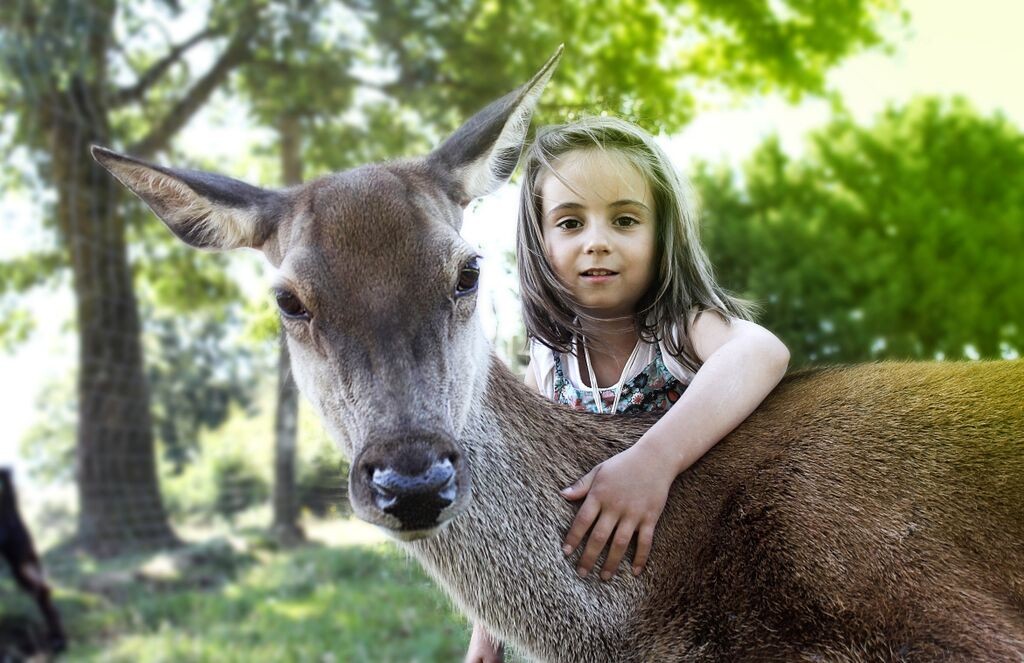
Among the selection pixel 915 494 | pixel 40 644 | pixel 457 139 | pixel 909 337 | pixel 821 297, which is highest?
pixel 457 139

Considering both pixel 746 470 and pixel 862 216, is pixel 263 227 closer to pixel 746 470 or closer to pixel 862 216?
pixel 746 470

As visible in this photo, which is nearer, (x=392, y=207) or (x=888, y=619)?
(x=888, y=619)

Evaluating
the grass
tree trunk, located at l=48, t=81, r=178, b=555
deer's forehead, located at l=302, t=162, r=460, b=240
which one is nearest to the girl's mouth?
deer's forehead, located at l=302, t=162, r=460, b=240

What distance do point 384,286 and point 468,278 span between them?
0.99 ft

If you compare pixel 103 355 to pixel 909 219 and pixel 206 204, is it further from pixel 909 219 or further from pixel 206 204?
pixel 909 219

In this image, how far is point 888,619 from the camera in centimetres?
238

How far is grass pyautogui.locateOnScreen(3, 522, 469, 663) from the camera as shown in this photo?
6672mm

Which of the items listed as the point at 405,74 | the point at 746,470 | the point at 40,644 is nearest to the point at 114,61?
the point at 405,74

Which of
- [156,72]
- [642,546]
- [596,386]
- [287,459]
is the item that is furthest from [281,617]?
[156,72]

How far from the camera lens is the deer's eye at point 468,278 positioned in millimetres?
2678

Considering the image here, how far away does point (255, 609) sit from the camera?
8.66 metres

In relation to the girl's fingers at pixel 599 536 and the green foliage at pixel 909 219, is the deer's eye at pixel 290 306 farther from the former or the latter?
the green foliage at pixel 909 219

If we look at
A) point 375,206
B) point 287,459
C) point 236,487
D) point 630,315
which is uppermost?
point 375,206

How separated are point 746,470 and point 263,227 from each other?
171 centimetres
